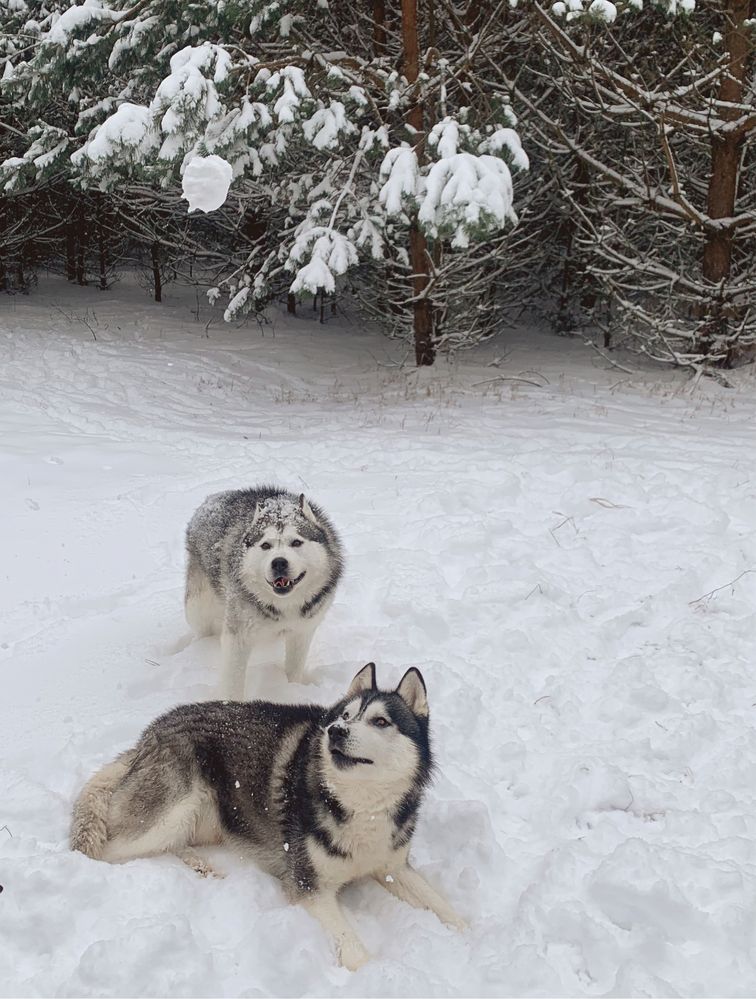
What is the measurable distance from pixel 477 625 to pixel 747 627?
6.01 ft

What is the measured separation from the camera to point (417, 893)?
139 inches

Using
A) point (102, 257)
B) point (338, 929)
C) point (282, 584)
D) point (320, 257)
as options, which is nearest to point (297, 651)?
point (282, 584)

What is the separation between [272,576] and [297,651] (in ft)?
2.54

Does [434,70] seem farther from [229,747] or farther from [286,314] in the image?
[229,747]

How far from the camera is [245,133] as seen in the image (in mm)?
10164

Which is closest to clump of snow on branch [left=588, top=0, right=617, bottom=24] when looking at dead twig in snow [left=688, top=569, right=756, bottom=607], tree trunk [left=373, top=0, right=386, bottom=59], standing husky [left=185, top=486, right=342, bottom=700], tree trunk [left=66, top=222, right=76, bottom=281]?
tree trunk [left=373, top=0, right=386, bottom=59]

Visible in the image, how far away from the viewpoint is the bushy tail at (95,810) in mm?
3520

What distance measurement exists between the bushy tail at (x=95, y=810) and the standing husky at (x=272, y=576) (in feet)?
3.22

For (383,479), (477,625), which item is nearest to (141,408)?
(383,479)

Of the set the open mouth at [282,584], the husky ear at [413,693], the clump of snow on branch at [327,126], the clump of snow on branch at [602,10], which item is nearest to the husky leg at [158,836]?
the husky ear at [413,693]

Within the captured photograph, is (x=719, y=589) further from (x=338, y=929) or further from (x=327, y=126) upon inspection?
(x=327, y=126)

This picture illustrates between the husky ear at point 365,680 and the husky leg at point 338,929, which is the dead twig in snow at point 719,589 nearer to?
the husky ear at point 365,680

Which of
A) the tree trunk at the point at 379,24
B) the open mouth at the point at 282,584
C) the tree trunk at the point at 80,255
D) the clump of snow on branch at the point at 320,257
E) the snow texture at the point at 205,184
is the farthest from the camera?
the tree trunk at the point at 80,255

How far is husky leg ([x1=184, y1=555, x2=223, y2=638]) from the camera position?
540 centimetres
